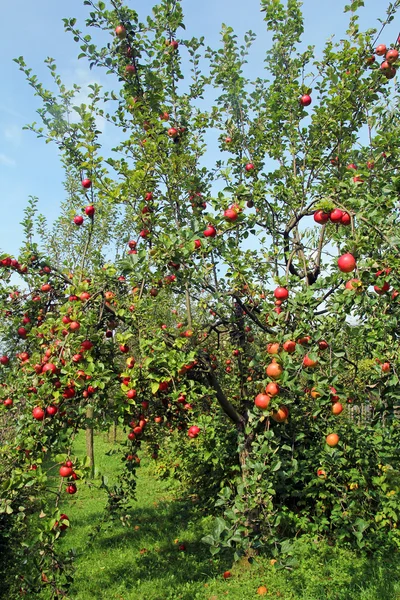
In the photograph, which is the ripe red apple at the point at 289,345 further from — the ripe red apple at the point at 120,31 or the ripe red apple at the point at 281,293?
the ripe red apple at the point at 120,31

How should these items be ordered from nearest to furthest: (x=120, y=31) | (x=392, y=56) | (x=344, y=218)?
(x=344, y=218) → (x=120, y=31) → (x=392, y=56)

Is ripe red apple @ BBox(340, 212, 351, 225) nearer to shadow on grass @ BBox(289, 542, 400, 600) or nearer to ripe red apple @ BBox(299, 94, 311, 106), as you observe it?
ripe red apple @ BBox(299, 94, 311, 106)

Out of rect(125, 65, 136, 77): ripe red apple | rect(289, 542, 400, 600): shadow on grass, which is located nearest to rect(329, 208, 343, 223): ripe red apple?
rect(125, 65, 136, 77): ripe red apple

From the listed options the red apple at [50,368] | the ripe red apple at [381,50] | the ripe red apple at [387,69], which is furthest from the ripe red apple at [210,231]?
the ripe red apple at [381,50]

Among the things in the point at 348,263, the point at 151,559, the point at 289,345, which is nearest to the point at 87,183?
the point at 289,345

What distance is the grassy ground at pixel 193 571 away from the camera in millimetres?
4289

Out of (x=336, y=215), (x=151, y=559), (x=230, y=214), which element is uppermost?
(x=230, y=214)

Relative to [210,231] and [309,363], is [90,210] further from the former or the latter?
[309,363]

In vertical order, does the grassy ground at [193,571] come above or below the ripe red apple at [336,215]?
below

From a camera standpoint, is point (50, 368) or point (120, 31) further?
point (120, 31)

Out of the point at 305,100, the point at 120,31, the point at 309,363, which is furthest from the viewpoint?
the point at 305,100

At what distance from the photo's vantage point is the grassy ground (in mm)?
4289

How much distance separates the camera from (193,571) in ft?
16.6

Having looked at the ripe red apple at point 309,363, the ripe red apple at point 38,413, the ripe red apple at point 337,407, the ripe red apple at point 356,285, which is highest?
the ripe red apple at point 356,285
